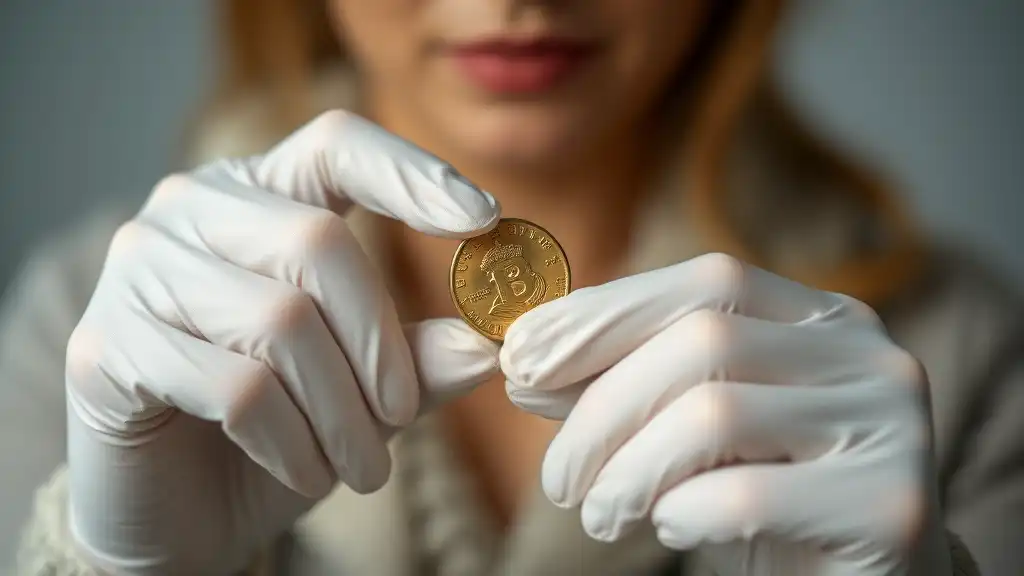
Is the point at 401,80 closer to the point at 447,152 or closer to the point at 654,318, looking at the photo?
the point at 447,152

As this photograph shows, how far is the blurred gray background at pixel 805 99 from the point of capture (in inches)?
52.7

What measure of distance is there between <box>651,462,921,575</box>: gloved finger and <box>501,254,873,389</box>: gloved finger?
0.11m

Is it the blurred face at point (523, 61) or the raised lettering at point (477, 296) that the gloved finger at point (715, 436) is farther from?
the blurred face at point (523, 61)

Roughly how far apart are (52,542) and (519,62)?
63cm

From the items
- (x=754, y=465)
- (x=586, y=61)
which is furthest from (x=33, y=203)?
(x=754, y=465)

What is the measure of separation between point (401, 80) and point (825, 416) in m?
0.57

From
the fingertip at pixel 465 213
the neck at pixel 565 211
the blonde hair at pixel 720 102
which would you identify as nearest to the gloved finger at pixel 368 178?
the fingertip at pixel 465 213

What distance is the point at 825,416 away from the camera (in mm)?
548

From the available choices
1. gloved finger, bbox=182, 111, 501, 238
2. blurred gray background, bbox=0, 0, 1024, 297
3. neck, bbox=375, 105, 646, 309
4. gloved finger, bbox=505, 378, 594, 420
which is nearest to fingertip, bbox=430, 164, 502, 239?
gloved finger, bbox=182, 111, 501, 238

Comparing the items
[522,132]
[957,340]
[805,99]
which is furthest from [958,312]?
[522,132]

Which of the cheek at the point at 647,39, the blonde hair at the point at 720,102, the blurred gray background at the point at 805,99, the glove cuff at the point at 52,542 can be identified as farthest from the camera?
the blurred gray background at the point at 805,99

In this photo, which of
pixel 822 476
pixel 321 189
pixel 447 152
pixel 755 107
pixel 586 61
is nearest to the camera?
pixel 822 476

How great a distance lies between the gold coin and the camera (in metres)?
0.60

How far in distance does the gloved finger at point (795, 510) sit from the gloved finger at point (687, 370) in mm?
58
